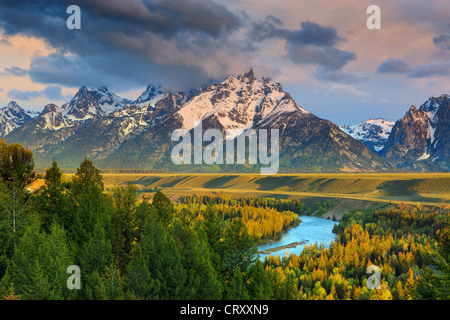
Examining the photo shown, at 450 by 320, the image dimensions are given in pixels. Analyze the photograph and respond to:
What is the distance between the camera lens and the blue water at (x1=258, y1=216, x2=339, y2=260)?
137 metres

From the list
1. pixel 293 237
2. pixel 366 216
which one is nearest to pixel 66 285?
pixel 293 237

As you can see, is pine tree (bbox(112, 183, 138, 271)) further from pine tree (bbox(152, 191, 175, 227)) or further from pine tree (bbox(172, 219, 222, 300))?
pine tree (bbox(172, 219, 222, 300))

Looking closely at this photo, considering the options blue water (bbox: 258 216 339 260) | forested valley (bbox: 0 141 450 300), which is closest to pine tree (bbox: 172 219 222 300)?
forested valley (bbox: 0 141 450 300)

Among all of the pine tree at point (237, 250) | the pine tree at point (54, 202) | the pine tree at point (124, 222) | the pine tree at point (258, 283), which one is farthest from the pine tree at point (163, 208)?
the pine tree at point (258, 283)

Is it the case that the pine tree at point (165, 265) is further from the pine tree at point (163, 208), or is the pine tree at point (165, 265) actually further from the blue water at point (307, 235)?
the blue water at point (307, 235)

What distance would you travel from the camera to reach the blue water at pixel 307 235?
5381 inches

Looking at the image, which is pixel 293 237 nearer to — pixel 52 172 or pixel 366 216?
pixel 366 216

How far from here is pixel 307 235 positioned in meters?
156

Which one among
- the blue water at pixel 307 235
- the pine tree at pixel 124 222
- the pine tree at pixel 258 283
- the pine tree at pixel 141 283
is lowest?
the blue water at pixel 307 235

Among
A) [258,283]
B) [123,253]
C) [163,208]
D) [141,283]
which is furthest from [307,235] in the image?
[141,283]

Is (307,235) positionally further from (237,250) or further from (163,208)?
(237,250)

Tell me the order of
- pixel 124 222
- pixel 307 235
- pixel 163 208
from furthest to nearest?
pixel 307 235 < pixel 163 208 < pixel 124 222

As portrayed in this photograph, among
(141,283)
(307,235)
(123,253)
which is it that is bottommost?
(307,235)
